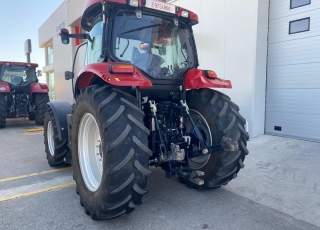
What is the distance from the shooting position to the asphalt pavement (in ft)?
8.17

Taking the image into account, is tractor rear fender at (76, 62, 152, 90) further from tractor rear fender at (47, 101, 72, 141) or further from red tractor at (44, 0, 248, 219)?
tractor rear fender at (47, 101, 72, 141)

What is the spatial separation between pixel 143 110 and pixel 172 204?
47.2 inches

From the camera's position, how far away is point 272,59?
610cm

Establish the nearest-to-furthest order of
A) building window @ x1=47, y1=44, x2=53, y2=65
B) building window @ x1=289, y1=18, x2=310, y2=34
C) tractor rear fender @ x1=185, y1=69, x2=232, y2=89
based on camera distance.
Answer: tractor rear fender @ x1=185, y1=69, x2=232, y2=89
building window @ x1=289, y1=18, x2=310, y2=34
building window @ x1=47, y1=44, x2=53, y2=65

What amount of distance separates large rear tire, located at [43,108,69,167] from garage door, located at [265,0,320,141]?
16.3 feet

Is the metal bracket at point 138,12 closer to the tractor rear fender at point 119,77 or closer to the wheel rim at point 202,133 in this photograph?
the tractor rear fender at point 119,77

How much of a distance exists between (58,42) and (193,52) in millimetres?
16459

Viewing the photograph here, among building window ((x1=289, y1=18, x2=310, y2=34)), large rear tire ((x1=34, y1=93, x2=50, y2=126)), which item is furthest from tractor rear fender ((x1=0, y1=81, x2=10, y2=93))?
building window ((x1=289, y1=18, x2=310, y2=34))

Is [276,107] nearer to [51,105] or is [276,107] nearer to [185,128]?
[185,128]

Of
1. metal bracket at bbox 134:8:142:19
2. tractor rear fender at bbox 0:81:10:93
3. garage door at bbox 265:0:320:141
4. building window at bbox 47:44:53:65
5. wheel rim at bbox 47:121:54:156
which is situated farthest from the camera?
building window at bbox 47:44:53:65

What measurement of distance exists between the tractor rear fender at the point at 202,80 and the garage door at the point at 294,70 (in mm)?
3451

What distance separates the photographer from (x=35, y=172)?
4109 mm

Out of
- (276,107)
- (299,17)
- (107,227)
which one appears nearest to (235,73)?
(276,107)

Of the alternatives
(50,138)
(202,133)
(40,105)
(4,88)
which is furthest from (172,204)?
(4,88)
